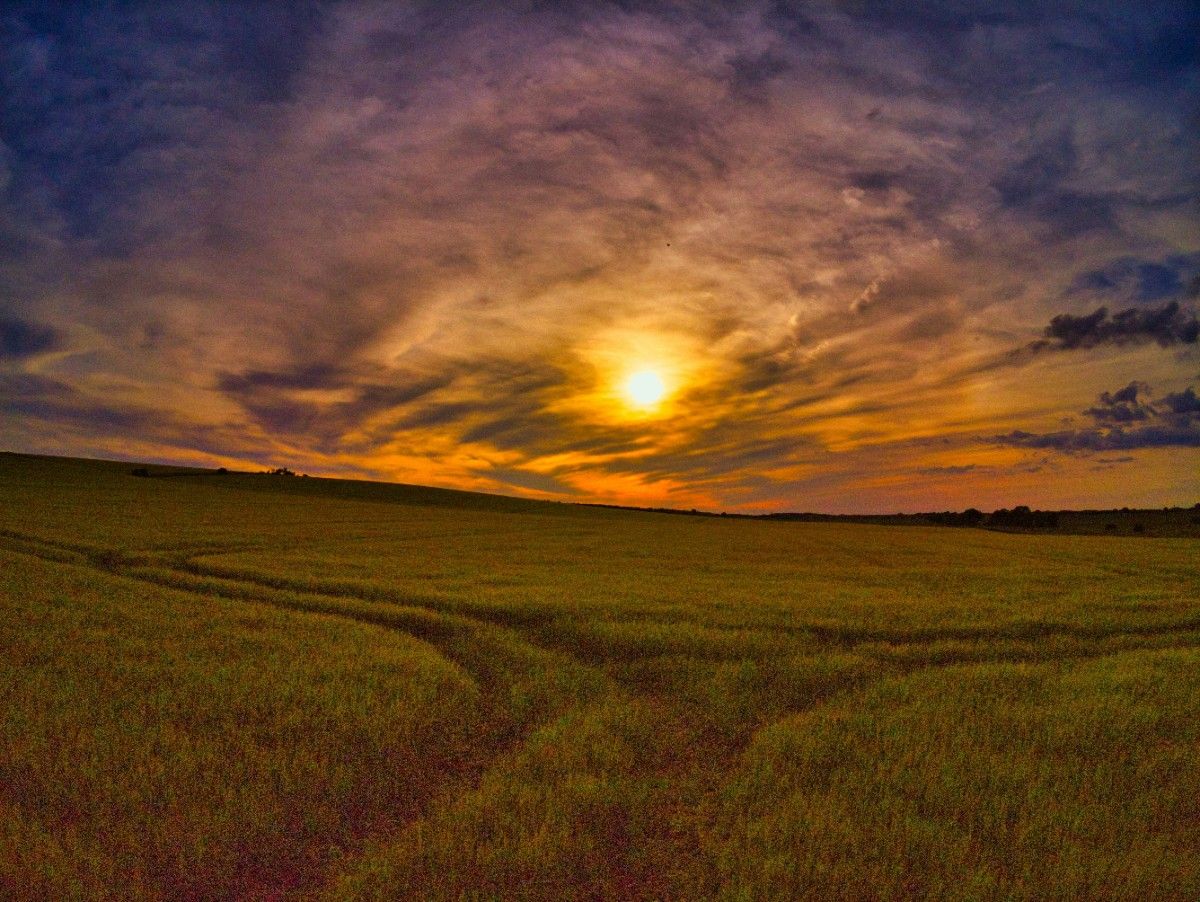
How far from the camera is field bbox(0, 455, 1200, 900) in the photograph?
20.9ft

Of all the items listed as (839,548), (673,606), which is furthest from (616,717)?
(839,548)

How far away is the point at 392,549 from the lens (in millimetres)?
34188

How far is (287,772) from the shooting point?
26.7 feet

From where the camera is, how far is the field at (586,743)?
638cm

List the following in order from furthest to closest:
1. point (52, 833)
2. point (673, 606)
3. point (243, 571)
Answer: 1. point (243, 571)
2. point (673, 606)
3. point (52, 833)

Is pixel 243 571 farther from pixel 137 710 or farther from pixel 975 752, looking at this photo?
pixel 975 752

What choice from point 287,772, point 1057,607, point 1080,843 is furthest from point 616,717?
point 1057,607

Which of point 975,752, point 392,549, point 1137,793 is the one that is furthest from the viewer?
point 392,549

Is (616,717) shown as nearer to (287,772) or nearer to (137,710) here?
(287,772)

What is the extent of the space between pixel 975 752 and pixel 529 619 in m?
11.1

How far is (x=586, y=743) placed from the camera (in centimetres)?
916

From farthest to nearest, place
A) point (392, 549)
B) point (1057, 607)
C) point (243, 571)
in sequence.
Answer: point (392, 549) < point (243, 571) < point (1057, 607)

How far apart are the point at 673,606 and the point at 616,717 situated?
9.22 meters

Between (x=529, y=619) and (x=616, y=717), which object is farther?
(x=529, y=619)
